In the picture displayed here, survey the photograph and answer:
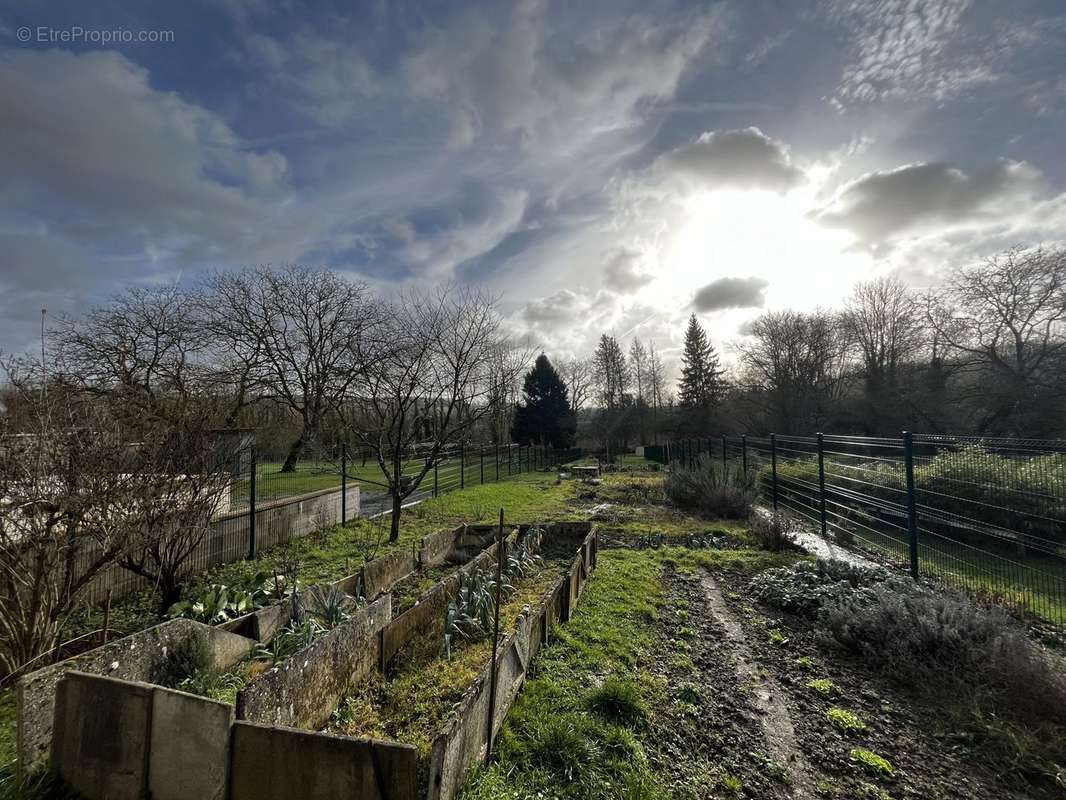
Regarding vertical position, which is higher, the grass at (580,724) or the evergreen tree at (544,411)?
the evergreen tree at (544,411)

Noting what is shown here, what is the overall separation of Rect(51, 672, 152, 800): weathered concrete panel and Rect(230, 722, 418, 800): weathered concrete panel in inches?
22.6

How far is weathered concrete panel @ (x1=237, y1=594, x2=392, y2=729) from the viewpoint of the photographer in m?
2.30

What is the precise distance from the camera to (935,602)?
150 inches

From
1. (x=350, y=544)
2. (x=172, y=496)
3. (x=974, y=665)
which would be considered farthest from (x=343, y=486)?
(x=974, y=665)

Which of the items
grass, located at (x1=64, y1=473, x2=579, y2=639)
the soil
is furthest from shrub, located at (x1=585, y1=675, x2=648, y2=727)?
grass, located at (x1=64, y1=473, x2=579, y2=639)

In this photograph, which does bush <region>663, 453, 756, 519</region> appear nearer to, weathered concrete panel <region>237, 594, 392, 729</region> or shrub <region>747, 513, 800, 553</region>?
shrub <region>747, 513, 800, 553</region>

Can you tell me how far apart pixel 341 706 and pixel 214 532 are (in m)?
4.64

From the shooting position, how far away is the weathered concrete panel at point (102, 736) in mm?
2143

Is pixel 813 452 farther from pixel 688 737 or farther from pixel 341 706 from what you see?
pixel 341 706

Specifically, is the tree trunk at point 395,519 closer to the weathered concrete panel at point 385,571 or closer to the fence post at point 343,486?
the fence post at point 343,486

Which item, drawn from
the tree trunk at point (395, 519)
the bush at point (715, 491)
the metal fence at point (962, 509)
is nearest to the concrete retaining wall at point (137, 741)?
the tree trunk at point (395, 519)

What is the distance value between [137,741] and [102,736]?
0.75 feet

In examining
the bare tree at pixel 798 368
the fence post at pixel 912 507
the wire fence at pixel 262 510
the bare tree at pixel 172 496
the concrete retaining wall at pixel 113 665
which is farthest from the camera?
the bare tree at pixel 798 368

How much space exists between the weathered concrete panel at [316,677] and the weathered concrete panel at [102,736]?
19.4 inches
